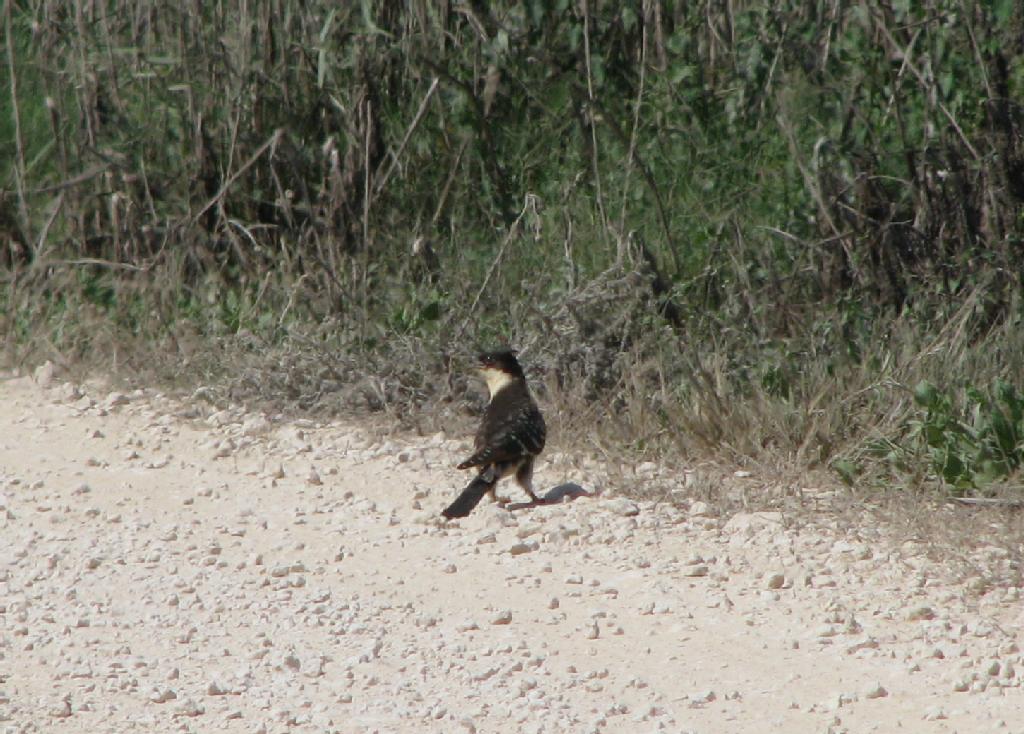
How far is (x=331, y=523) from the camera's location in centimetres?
609

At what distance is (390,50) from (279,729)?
475 cm

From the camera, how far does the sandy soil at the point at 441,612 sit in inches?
171

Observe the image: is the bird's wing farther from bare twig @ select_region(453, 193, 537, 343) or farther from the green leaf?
the green leaf

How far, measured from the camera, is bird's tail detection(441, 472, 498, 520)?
5965 millimetres

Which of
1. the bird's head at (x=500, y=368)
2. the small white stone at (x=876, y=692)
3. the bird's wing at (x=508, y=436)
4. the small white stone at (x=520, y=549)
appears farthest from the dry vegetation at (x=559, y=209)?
the small white stone at (x=876, y=692)

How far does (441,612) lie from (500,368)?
182 centimetres

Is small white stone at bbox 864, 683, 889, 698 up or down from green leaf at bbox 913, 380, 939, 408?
down

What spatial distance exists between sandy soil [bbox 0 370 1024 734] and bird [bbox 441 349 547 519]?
114mm

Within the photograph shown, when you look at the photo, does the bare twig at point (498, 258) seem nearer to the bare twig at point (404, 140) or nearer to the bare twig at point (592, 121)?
the bare twig at point (592, 121)

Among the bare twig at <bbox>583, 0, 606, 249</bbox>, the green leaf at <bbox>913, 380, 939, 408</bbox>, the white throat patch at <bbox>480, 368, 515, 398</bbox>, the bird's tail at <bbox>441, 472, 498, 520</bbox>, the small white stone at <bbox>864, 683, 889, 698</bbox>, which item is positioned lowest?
the bird's tail at <bbox>441, 472, 498, 520</bbox>

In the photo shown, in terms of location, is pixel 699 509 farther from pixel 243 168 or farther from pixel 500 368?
pixel 243 168

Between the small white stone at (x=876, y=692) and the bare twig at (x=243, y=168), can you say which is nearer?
the small white stone at (x=876, y=692)

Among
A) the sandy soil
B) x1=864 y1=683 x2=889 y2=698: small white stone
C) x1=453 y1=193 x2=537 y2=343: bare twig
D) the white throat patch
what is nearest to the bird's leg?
the sandy soil

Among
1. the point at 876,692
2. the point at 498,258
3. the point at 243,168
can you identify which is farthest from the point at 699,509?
the point at 243,168
